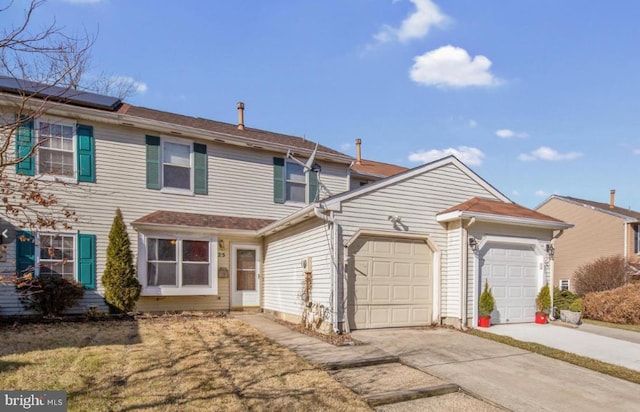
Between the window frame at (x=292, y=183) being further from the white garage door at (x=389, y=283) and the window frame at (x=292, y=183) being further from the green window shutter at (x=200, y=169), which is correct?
the white garage door at (x=389, y=283)

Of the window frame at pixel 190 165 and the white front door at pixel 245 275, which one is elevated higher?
the window frame at pixel 190 165

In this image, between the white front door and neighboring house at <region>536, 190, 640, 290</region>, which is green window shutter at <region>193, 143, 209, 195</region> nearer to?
the white front door

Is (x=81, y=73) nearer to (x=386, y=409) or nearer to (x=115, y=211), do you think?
(x=386, y=409)

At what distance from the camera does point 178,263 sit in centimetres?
1144

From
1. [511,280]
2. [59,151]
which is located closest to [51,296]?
[59,151]

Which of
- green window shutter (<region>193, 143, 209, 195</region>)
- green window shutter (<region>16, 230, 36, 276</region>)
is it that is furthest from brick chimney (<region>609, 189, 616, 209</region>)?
green window shutter (<region>16, 230, 36, 276</region>)

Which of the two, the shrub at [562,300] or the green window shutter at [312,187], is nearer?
the shrub at [562,300]

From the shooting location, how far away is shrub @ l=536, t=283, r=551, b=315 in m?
10.2

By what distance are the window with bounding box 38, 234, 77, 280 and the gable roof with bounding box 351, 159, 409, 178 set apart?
11687 mm

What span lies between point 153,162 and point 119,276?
3.50m

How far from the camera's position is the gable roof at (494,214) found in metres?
9.27

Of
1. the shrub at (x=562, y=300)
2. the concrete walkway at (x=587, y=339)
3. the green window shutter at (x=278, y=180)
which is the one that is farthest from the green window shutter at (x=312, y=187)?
the shrub at (x=562, y=300)

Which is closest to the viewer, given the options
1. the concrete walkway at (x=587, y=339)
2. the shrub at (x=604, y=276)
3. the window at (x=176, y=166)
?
the concrete walkway at (x=587, y=339)

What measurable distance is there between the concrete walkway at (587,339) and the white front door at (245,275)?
7.12 metres
